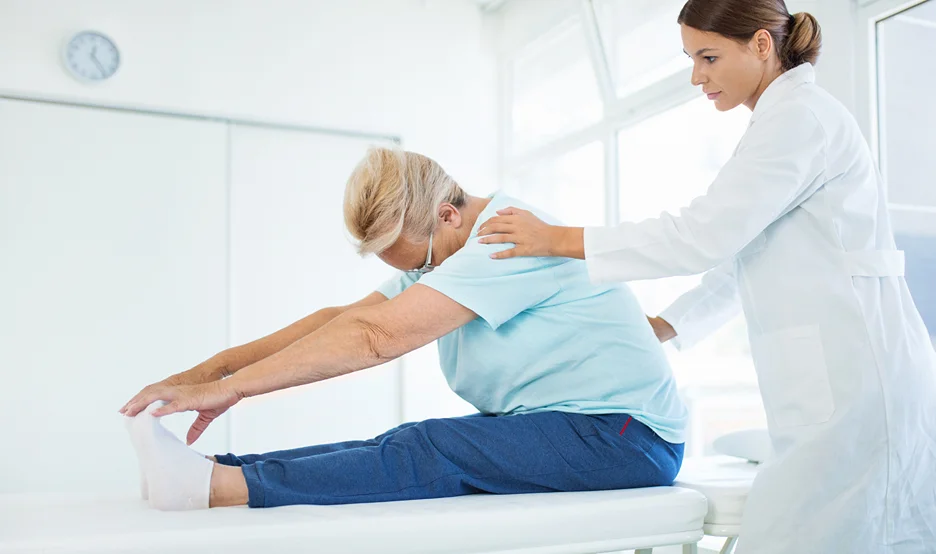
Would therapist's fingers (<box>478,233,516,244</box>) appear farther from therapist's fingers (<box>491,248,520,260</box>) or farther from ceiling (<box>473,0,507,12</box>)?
ceiling (<box>473,0,507,12</box>)

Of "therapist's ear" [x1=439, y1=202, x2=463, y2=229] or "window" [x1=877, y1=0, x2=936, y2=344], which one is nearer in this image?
"therapist's ear" [x1=439, y1=202, x2=463, y2=229]

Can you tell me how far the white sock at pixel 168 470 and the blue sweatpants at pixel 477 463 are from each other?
0.08m

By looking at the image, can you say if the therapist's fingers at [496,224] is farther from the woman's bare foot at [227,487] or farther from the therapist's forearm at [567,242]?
the woman's bare foot at [227,487]

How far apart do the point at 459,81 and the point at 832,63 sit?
238 centimetres

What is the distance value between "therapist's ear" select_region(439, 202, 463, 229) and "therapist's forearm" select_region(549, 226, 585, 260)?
0.85 ft

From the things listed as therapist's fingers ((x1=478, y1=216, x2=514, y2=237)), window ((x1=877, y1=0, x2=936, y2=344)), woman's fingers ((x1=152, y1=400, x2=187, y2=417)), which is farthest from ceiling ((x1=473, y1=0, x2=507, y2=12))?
woman's fingers ((x1=152, y1=400, x2=187, y2=417))

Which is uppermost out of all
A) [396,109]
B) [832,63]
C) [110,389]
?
[396,109]

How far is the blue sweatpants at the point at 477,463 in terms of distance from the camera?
1302 mm

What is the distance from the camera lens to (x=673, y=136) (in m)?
3.54

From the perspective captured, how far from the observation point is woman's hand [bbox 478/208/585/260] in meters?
1.41

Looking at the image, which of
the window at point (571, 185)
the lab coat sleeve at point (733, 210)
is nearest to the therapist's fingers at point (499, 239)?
the lab coat sleeve at point (733, 210)

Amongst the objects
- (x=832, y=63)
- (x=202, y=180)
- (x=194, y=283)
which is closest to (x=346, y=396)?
(x=194, y=283)

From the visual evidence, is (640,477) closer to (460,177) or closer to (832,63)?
(832,63)

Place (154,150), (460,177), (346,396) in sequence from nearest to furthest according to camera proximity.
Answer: (154,150) < (346,396) < (460,177)
